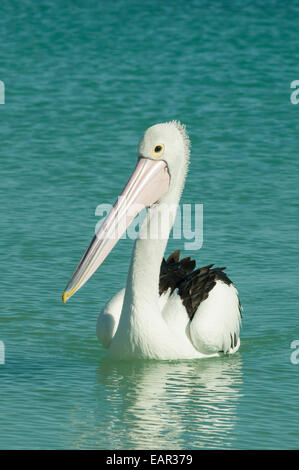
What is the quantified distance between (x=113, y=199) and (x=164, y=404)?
16.6ft

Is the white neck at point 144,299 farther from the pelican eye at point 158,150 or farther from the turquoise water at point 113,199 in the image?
the pelican eye at point 158,150

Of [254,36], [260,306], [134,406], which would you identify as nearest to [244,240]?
[260,306]

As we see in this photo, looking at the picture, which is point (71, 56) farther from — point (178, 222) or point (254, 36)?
point (178, 222)

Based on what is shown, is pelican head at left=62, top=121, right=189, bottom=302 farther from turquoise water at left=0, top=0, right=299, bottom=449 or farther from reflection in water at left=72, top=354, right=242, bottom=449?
turquoise water at left=0, top=0, right=299, bottom=449

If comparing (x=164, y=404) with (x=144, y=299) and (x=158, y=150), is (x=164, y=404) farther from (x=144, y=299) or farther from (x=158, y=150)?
(x=158, y=150)

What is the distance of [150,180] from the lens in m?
7.81

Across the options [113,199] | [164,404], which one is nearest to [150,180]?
[164,404]

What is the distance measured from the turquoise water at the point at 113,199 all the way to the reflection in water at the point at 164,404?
0.05 ft

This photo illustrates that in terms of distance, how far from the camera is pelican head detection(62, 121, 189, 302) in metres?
7.63

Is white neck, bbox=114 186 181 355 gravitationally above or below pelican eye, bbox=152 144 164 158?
below

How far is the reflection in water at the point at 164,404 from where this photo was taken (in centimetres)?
667

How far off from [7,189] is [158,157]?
15.9 ft

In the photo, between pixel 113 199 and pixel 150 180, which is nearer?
pixel 150 180

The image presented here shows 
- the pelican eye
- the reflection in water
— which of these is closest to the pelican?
the pelican eye
